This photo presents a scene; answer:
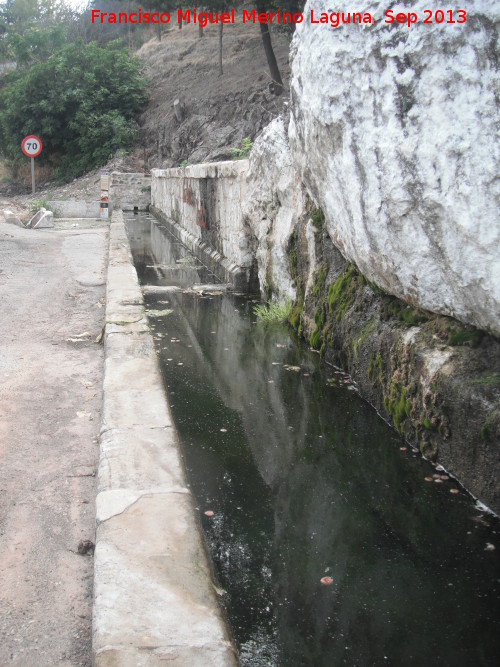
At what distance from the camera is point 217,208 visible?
28.8 feet

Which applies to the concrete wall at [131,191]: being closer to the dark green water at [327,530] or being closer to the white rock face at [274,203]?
the white rock face at [274,203]

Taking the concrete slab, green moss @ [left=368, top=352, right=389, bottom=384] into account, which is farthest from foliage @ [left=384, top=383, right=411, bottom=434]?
the concrete slab

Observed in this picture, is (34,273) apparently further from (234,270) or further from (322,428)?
(322,428)

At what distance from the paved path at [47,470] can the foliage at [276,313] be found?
1492mm

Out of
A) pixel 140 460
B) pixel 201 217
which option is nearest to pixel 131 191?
pixel 201 217

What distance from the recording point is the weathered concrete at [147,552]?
181cm

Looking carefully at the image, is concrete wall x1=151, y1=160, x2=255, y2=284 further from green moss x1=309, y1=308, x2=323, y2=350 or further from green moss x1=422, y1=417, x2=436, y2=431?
green moss x1=422, y1=417, x2=436, y2=431

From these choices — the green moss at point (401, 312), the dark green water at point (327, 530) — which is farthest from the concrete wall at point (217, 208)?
the green moss at point (401, 312)

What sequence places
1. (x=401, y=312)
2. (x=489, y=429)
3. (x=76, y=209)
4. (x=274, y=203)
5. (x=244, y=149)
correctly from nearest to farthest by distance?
(x=489, y=429)
(x=401, y=312)
(x=274, y=203)
(x=244, y=149)
(x=76, y=209)

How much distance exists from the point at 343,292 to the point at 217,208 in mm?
4689

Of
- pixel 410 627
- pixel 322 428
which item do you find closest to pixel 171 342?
pixel 322 428

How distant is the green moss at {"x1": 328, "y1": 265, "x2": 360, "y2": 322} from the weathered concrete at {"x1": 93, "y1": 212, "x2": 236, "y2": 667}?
1.38 m

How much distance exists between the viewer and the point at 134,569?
2.18 meters

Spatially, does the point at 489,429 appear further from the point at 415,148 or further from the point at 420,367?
the point at 415,148
